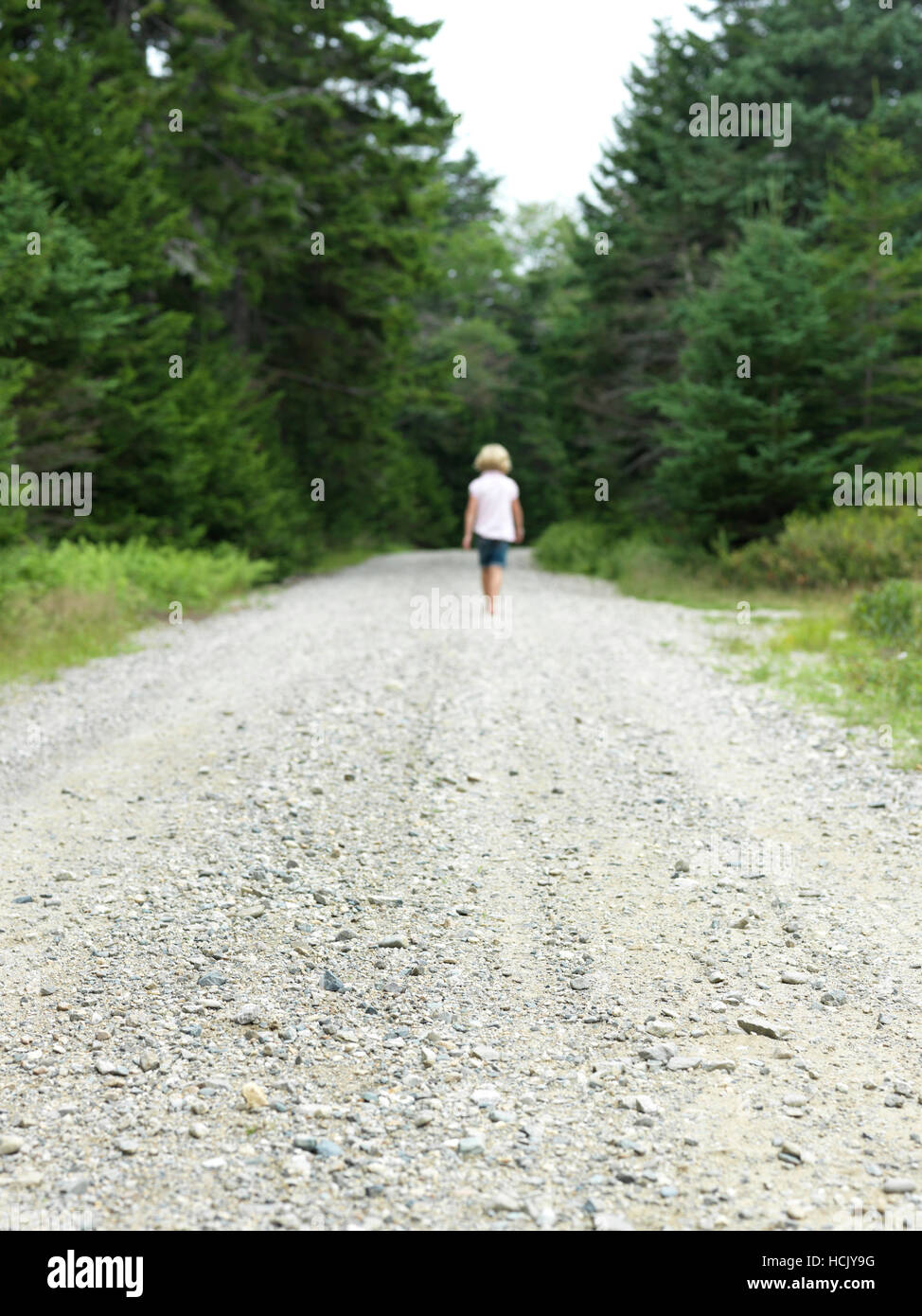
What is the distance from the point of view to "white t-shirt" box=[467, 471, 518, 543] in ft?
40.4

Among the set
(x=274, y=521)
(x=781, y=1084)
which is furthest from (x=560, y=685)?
(x=274, y=521)

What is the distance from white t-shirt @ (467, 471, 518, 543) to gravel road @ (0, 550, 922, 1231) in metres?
4.79

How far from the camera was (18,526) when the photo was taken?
36.7ft

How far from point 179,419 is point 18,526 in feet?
16.5

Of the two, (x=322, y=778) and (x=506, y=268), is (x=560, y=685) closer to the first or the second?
(x=322, y=778)

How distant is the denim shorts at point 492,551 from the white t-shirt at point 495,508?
139 mm

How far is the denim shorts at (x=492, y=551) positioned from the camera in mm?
12570

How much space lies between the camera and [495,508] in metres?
12.3
